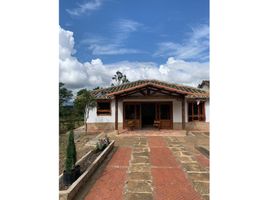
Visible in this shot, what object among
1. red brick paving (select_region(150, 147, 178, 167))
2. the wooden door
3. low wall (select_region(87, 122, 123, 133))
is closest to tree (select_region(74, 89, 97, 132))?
low wall (select_region(87, 122, 123, 133))

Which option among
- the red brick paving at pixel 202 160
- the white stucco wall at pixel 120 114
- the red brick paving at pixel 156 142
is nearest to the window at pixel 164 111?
the white stucco wall at pixel 120 114

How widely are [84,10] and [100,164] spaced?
4386mm

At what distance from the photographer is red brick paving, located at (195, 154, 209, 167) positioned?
5639 millimetres

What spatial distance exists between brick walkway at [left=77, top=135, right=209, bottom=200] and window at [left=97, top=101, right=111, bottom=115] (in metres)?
7.54

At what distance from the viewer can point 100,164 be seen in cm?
560

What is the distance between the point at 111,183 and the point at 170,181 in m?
1.40

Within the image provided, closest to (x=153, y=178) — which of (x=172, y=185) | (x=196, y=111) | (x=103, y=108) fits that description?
(x=172, y=185)

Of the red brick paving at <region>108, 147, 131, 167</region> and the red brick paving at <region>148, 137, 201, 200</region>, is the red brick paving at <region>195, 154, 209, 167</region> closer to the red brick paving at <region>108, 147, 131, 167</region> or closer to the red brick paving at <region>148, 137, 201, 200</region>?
the red brick paving at <region>148, 137, 201, 200</region>

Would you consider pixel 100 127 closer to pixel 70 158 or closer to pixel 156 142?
pixel 156 142

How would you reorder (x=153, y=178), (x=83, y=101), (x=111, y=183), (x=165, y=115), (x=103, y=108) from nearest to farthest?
1. (x=111, y=183)
2. (x=153, y=178)
3. (x=83, y=101)
4. (x=165, y=115)
5. (x=103, y=108)

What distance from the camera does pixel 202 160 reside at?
6055 mm

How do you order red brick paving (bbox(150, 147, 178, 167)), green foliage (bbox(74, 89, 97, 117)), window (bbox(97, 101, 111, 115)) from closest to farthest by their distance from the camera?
red brick paving (bbox(150, 147, 178, 167)), green foliage (bbox(74, 89, 97, 117)), window (bbox(97, 101, 111, 115))
